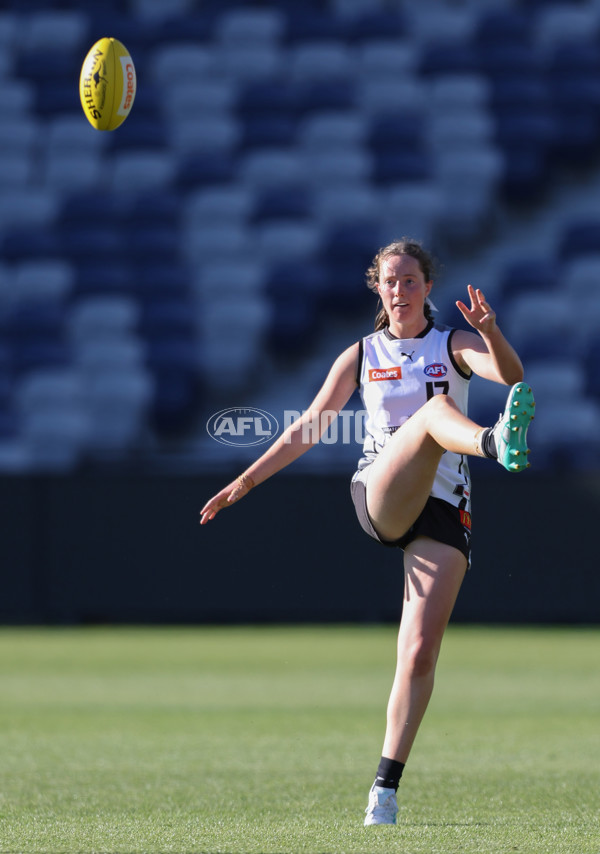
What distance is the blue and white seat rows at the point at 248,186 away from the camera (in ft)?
48.8

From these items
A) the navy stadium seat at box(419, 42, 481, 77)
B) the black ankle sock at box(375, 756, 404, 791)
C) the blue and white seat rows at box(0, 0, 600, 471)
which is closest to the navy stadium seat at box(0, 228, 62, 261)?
the blue and white seat rows at box(0, 0, 600, 471)

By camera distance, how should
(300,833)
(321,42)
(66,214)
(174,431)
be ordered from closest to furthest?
(300,833), (174,431), (66,214), (321,42)

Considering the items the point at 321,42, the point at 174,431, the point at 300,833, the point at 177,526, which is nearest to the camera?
the point at 300,833

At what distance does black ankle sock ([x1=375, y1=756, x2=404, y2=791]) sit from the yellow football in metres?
3.60

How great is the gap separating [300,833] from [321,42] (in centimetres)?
1439

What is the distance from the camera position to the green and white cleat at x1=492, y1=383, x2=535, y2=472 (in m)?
3.84

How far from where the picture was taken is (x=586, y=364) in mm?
14930

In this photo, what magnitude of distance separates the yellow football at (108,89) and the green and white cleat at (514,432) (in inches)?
132

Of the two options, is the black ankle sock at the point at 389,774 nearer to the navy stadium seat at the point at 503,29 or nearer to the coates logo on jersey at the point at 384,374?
the coates logo on jersey at the point at 384,374

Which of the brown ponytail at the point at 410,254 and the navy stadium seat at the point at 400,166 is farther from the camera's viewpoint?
the navy stadium seat at the point at 400,166

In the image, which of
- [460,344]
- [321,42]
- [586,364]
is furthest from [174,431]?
[460,344]

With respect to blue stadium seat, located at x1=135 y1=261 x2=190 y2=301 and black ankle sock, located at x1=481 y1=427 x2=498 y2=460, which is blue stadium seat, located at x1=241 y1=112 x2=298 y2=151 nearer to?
blue stadium seat, located at x1=135 y1=261 x2=190 y2=301

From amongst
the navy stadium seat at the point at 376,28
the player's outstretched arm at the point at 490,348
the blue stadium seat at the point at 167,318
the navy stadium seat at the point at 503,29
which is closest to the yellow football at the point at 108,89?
the player's outstretched arm at the point at 490,348

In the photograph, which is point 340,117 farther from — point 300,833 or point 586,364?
point 300,833
